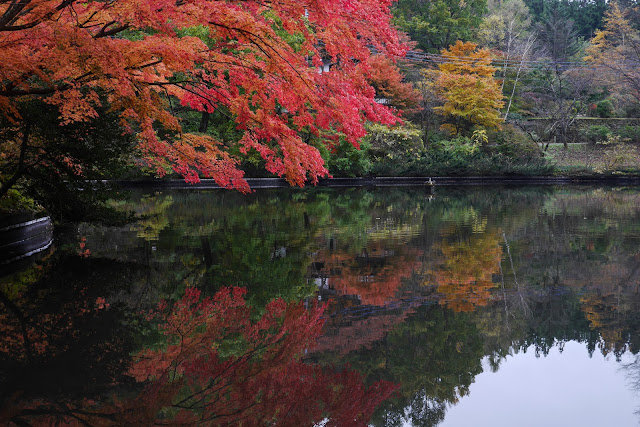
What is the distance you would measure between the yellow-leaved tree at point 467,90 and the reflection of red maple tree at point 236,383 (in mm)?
30372

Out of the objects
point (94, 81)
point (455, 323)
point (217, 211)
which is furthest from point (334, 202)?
point (455, 323)

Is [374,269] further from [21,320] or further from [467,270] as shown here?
[21,320]

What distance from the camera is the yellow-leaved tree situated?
34.9 meters

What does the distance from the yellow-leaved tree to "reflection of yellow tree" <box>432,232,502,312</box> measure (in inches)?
921

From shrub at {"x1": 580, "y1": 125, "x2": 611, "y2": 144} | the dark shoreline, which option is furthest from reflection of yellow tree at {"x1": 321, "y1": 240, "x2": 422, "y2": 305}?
shrub at {"x1": 580, "y1": 125, "x2": 611, "y2": 144}

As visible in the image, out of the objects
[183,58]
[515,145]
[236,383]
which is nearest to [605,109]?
[515,145]

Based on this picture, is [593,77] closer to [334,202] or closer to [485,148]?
[485,148]

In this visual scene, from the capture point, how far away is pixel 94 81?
33.0 feet

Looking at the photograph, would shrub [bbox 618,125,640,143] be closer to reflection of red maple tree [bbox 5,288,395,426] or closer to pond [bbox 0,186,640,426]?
pond [bbox 0,186,640,426]

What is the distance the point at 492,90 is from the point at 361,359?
104ft

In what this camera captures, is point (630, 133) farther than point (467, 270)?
Yes

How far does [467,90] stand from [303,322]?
30614mm

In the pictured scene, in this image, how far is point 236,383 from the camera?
189 inches

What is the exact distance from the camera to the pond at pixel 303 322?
4.52m
